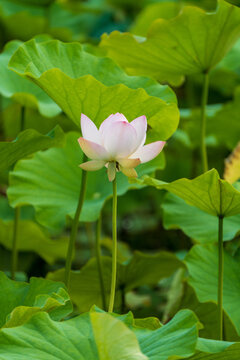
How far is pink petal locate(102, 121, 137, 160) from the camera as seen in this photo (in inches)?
32.4

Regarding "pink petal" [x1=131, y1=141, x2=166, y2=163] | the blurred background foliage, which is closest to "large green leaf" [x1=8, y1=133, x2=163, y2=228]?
the blurred background foliage

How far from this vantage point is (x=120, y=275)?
4.47 feet

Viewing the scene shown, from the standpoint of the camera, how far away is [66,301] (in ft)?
2.94

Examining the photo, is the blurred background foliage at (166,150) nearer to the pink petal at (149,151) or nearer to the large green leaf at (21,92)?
the large green leaf at (21,92)

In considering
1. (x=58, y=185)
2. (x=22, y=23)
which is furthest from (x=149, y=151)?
(x=22, y=23)

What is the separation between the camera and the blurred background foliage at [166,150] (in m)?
1.44

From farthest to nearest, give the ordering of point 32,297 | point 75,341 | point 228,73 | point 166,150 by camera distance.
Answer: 1. point 166,150
2. point 228,73
3. point 32,297
4. point 75,341

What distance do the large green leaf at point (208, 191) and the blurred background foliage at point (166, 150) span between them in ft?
0.75

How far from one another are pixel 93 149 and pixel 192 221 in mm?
547

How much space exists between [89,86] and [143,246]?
156cm

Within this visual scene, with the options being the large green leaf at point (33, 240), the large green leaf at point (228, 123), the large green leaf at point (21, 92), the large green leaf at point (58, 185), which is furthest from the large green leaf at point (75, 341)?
the large green leaf at point (228, 123)

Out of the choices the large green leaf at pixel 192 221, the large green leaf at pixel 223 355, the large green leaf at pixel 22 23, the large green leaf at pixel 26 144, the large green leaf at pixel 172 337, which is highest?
the large green leaf at pixel 26 144

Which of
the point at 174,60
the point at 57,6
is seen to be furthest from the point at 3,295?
the point at 57,6

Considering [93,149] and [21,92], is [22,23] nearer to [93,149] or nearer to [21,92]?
[21,92]
